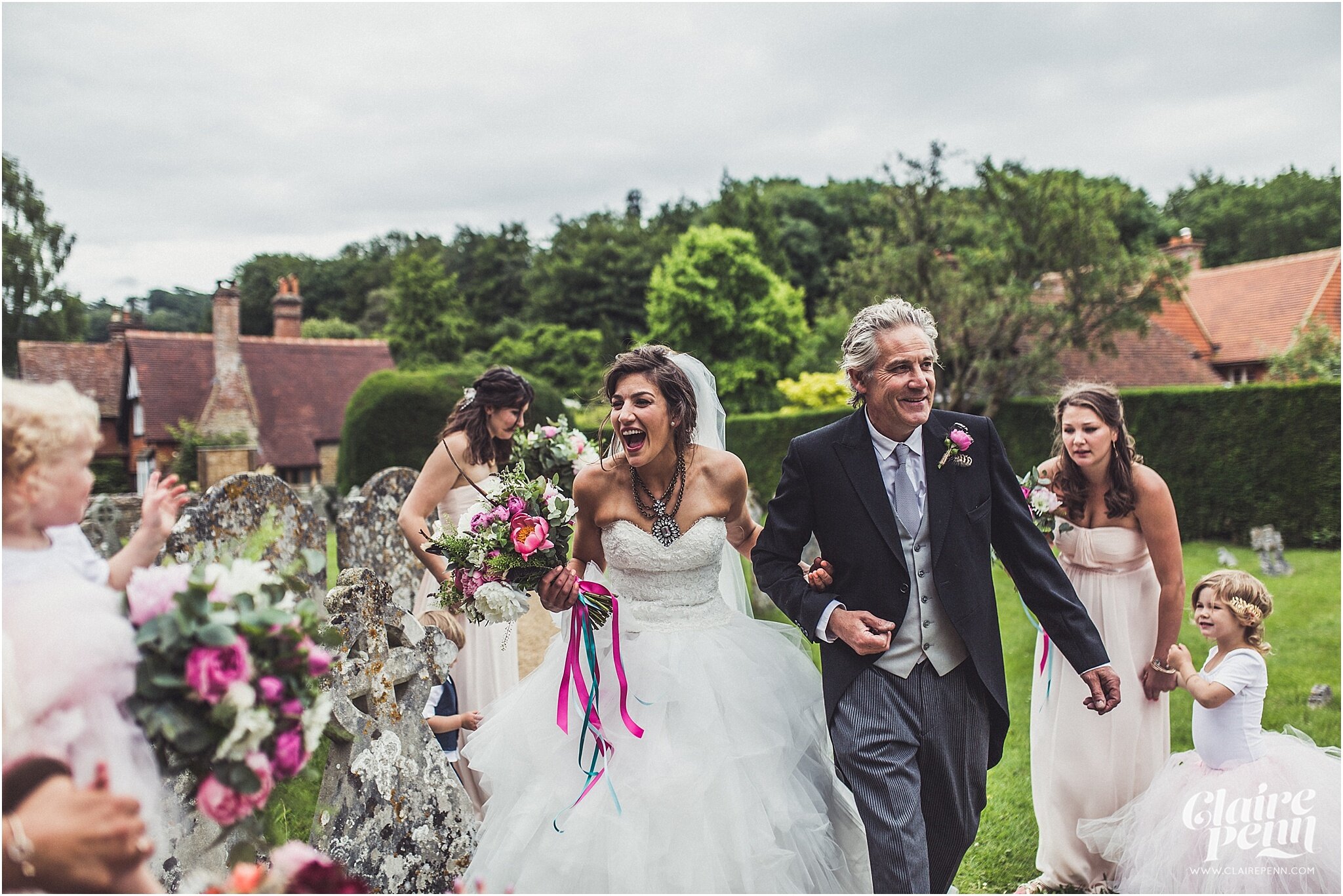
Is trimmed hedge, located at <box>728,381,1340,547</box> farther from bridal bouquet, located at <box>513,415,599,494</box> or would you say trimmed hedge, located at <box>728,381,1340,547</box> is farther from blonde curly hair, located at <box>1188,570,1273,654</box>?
blonde curly hair, located at <box>1188,570,1273,654</box>

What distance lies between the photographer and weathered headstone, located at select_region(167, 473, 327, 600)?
19.1ft

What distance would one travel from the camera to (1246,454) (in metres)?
16.4

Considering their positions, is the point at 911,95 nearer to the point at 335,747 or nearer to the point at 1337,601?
the point at 335,747

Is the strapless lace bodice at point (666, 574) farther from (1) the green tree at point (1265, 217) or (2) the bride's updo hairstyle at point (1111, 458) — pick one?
(1) the green tree at point (1265, 217)

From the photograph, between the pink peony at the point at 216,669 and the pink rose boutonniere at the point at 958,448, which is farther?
the pink rose boutonniere at the point at 958,448

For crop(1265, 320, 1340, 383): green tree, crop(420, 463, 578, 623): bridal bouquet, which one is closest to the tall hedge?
crop(420, 463, 578, 623): bridal bouquet

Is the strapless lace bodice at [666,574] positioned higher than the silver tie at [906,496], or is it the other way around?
the silver tie at [906,496]

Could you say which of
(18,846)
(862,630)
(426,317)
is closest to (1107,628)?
(862,630)

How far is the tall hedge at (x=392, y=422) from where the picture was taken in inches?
829

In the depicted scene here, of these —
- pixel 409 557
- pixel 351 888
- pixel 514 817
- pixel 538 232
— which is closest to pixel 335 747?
pixel 514 817

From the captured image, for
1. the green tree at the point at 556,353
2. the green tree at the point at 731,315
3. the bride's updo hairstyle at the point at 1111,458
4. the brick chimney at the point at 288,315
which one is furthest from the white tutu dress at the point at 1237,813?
the brick chimney at the point at 288,315

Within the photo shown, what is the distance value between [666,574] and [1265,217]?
57088 mm

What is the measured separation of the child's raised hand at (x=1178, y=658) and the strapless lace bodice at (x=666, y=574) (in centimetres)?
230

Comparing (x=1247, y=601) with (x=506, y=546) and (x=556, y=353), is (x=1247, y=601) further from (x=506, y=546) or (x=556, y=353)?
(x=556, y=353)
